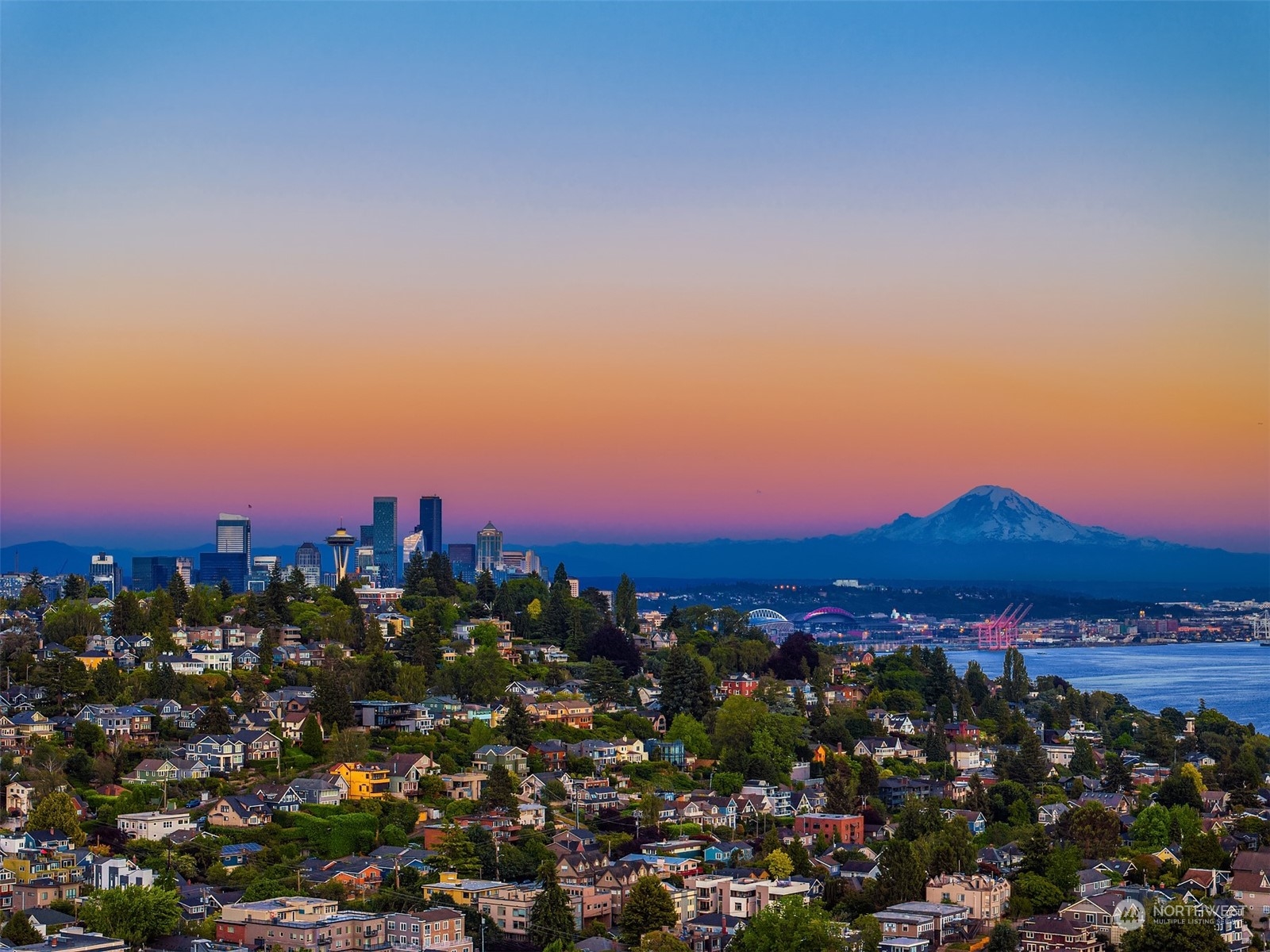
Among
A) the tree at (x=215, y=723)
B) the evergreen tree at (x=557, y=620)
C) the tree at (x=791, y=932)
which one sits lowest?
the tree at (x=791, y=932)

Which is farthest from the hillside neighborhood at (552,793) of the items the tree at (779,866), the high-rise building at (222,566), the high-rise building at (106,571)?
the high-rise building at (222,566)

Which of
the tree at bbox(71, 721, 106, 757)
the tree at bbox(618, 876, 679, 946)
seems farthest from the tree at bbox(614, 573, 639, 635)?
the tree at bbox(618, 876, 679, 946)

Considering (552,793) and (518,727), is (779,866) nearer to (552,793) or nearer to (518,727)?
(552,793)

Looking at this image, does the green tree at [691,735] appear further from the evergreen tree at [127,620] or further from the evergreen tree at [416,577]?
the evergreen tree at [416,577]

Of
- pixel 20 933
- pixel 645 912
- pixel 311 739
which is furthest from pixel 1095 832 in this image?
pixel 20 933

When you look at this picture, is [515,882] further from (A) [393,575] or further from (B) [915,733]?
(A) [393,575]

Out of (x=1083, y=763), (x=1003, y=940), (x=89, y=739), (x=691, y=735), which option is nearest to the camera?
(x=1003, y=940)
